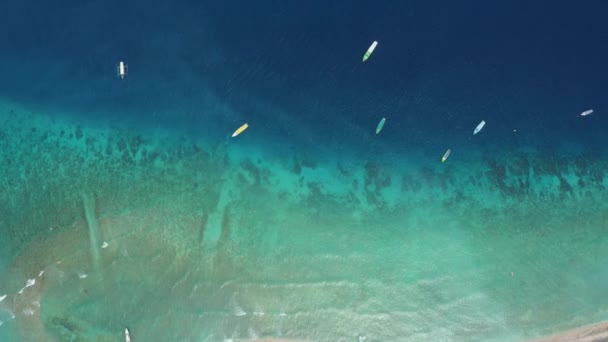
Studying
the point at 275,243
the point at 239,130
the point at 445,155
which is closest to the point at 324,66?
the point at 239,130

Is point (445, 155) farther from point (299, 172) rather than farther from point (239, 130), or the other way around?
point (239, 130)

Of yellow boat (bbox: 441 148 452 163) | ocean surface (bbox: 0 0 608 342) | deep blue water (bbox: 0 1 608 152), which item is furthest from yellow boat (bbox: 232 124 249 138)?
yellow boat (bbox: 441 148 452 163)

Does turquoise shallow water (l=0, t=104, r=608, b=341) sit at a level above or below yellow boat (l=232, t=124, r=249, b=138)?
below

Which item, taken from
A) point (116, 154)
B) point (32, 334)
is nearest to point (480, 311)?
point (116, 154)

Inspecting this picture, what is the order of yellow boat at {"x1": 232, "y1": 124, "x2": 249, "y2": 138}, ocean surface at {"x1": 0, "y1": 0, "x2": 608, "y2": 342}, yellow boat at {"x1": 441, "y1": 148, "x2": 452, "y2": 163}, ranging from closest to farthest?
ocean surface at {"x1": 0, "y1": 0, "x2": 608, "y2": 342}, yellow boat at {"x1": 232, "y1": 124, "x2": 249, "y2": 138}, yellow boat at {"x1": 441, "y1": 148, "x2": 452, "y2": 163}

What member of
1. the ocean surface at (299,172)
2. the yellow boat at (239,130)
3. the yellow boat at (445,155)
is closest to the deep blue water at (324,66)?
the ocean surface at (299,172)

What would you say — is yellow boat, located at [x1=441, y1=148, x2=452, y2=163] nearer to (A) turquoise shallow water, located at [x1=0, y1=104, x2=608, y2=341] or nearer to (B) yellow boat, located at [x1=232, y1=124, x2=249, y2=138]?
(A) turquoise shallow water, located at [x1=0, y1=104, x2=608, y2=341]

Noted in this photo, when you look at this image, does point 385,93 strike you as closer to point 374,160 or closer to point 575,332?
point 374,160
